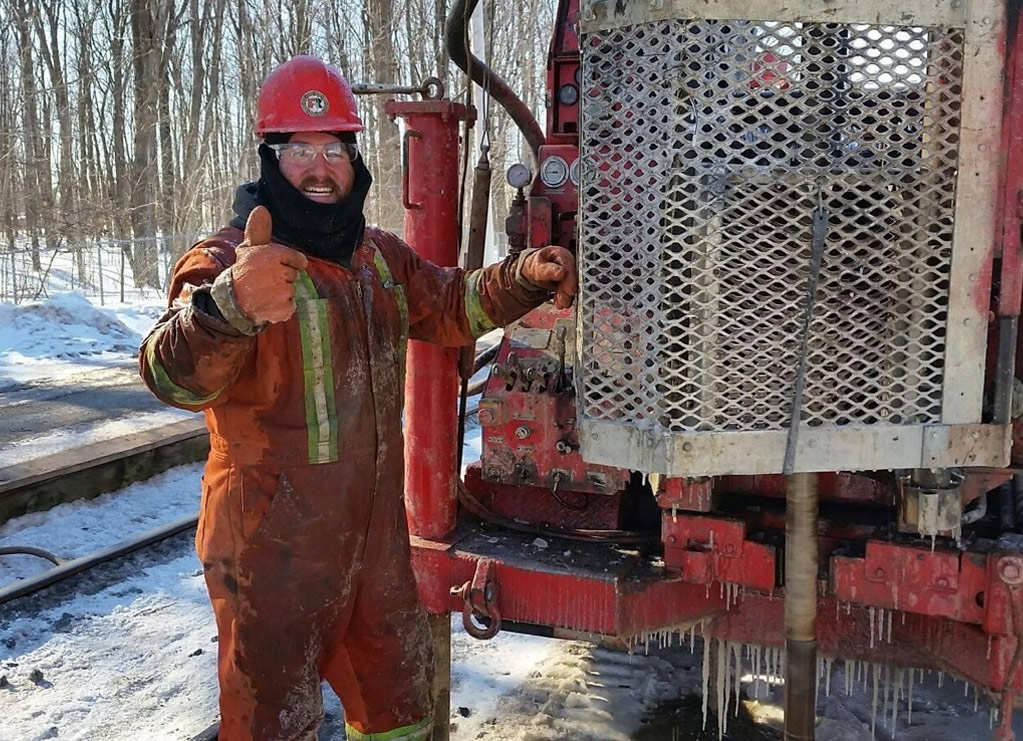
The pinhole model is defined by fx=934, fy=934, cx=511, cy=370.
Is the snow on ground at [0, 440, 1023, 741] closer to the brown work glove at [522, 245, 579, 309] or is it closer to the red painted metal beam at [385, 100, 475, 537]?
the red painted metal beam at [385, 100, 475, 537]

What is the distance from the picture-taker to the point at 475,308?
266cm

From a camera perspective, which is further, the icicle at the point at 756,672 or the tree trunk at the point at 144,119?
the tree trunk at the point at 144,119

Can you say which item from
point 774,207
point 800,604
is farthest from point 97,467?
point 774,207

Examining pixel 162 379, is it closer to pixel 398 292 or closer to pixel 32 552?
pixel 398 292

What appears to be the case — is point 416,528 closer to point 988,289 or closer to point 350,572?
point 350,572

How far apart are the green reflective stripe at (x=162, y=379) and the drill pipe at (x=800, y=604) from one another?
4.52 ft

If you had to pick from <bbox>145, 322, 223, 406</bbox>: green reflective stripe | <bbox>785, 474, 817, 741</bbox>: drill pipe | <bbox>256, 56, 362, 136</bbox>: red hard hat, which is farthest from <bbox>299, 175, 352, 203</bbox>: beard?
<bbox>785, 474, 817, 741</bbox>: drill pipe

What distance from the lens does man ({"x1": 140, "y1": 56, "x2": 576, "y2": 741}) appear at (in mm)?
2275

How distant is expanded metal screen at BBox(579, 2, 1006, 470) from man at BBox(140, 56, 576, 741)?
0.53 meters

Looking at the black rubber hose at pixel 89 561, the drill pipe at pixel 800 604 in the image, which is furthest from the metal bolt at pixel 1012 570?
the black rubber hose at pixel 89 561

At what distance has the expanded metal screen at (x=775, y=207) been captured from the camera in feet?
6.10

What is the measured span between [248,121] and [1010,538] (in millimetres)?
20525

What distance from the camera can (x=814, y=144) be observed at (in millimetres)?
1887

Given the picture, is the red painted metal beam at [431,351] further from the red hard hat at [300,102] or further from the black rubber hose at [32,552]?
the black rubber hose at [32,552]
